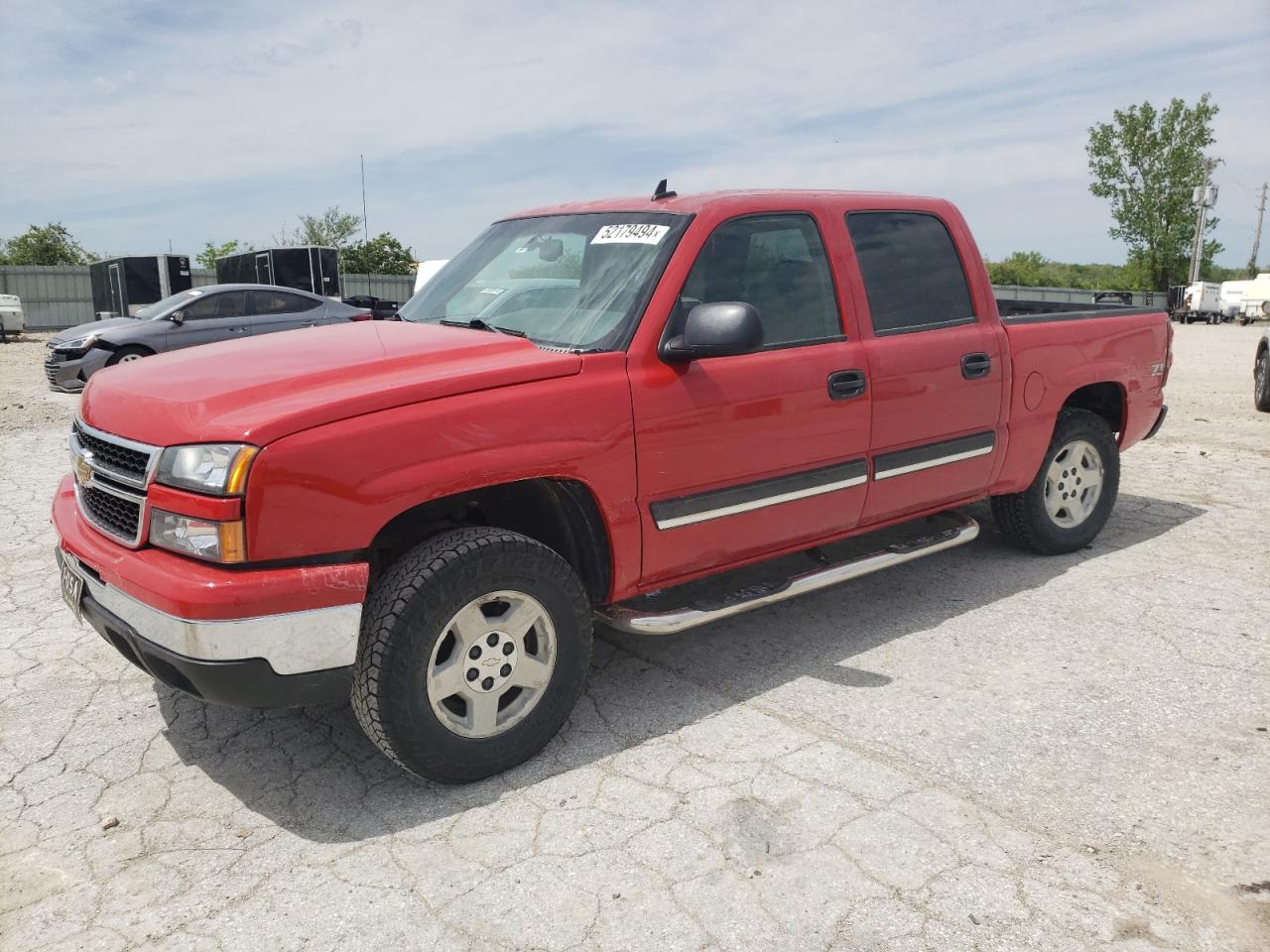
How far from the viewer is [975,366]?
4.48 m

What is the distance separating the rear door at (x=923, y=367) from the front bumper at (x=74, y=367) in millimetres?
11168

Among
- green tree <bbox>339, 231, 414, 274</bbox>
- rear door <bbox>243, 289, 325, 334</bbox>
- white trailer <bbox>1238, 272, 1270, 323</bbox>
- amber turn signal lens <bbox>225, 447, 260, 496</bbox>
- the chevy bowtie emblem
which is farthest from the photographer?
green tree <bbox>339, 231, 414, 274</bbox>

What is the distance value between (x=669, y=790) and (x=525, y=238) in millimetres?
2367

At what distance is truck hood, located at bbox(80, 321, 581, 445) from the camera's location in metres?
2.78

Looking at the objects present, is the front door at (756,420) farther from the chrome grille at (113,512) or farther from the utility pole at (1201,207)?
the utility pole at (1201,207)

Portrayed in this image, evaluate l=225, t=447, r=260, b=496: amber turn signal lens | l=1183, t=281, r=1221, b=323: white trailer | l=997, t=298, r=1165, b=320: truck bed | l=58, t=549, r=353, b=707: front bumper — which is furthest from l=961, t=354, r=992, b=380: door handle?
l=1183, t=281, r=1221, b=323: white trailer

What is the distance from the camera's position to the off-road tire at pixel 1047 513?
515cm

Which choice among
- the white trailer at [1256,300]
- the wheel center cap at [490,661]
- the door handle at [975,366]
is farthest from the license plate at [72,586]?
the white trailer at [1256,300]

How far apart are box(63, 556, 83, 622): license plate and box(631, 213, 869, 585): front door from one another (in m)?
1.83

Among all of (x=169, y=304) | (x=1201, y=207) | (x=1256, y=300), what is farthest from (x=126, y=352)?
(x=1201, y=207)

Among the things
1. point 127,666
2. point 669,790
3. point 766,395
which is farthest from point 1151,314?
point 127,666

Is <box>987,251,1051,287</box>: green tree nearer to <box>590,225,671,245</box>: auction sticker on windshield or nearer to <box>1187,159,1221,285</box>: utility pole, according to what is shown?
<box>1187,159,1221,285</box>: utility pole

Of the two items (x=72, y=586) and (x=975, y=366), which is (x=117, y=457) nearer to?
(x=72, y=586)

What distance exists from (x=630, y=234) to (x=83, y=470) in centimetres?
209
